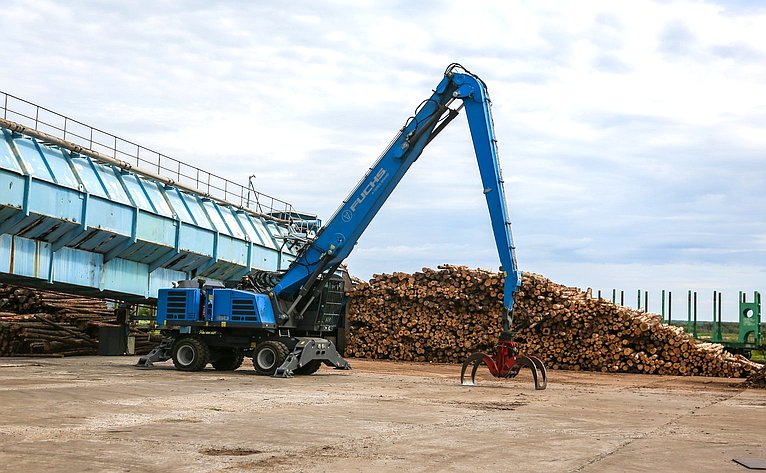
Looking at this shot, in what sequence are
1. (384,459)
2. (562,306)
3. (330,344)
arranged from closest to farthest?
(384,459)
(330,344)
(562,306)

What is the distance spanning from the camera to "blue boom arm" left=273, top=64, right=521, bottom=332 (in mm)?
18641

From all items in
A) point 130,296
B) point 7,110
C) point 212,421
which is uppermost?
point 7,110

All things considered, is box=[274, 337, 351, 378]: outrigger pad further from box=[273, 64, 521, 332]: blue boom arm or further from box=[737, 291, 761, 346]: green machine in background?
box=[737, 291, 761, 346]: green machine in background

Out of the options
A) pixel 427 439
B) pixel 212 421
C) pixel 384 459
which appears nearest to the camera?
pixel 384 459

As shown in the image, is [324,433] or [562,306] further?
[562,306]

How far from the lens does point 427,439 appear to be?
9.30m

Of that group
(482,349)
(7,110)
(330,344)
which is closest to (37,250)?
(7,110)

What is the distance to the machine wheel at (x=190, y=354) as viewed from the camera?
20.8 metres

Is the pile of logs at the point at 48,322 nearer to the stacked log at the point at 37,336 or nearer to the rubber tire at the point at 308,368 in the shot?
the stacked log at the point at 37,336

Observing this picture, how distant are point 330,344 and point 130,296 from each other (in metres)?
9.15

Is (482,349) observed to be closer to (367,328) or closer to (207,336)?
(367,328)

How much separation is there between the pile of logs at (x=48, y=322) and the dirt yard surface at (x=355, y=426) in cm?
747

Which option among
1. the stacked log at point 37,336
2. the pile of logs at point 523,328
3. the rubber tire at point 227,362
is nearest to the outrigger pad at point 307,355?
the rubber tire at point 227,362

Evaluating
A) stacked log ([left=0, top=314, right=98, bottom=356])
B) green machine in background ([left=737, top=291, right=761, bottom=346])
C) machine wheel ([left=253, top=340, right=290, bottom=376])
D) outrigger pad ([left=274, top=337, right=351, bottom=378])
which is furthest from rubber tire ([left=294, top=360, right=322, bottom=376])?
green machine in background ([left=737, top=291, right=761, bottom=346])
